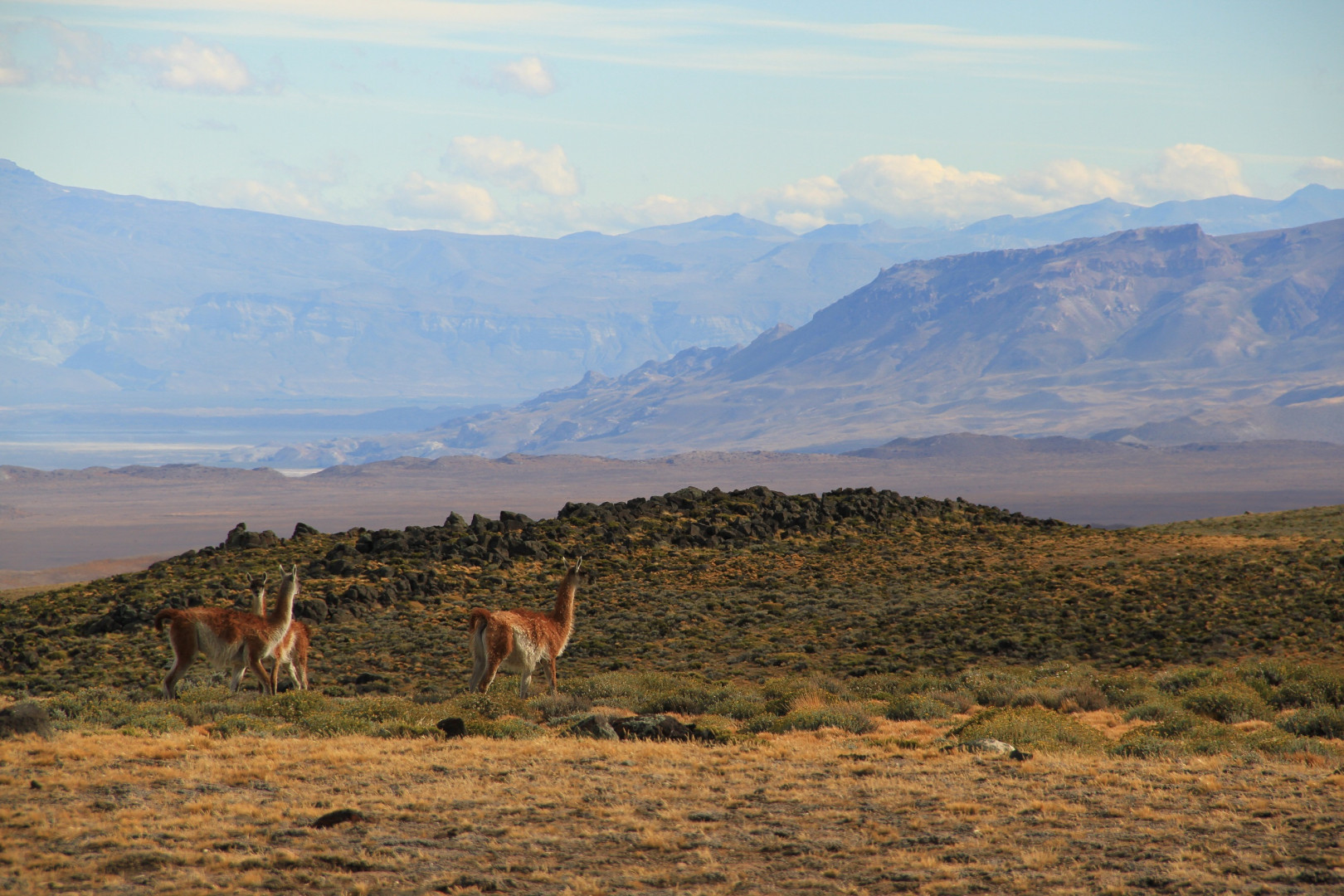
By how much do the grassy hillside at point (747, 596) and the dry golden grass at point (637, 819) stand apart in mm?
8178

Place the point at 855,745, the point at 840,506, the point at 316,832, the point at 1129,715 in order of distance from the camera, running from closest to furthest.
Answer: the point at 316,832
the point at 855,745
the point at 1129,715
the point at 840,506

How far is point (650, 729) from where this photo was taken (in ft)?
56.3

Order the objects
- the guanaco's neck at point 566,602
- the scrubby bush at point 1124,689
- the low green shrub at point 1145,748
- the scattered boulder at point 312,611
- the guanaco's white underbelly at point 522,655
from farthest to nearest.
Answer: the scattered boulder at point 312,611, the scrubby bush at point 1124,689, the guanaco's neck at point 566,602, the guanaco's white underbelly at point 522,655, the low green shrub at point 1145,748

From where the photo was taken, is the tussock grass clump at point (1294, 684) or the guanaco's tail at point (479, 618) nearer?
the guanaco's tail at point (479, 618)

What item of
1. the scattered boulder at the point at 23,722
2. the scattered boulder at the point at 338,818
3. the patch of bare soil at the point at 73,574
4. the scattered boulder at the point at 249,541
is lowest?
the patch of bare soil at the point at 73,574

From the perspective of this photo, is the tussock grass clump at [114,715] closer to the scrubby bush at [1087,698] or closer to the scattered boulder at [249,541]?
the scrubby bush at [1087,698]

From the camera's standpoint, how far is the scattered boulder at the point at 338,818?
12.0 m

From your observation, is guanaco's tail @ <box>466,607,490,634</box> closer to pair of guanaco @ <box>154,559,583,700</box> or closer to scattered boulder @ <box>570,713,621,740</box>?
pair of guanaco @ <box>154,559,583,700</box>

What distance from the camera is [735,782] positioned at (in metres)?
14.1

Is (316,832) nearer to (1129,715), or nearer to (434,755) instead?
(434,755)

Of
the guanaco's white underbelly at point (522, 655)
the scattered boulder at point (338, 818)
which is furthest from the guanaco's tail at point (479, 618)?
the scattered boulder at point (338, 818)

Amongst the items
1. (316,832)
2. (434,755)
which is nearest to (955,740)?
(434,755)

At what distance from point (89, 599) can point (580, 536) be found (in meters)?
15.9

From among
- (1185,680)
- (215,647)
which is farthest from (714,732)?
(1185,680)
